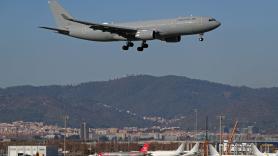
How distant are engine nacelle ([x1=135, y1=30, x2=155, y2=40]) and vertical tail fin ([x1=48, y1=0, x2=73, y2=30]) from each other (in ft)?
56.2

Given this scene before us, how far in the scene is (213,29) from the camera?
4476 inches

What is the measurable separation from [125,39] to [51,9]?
2422cm

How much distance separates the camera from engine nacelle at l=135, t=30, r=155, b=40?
11288cm

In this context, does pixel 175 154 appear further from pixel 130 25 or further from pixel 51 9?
pixel 130 25

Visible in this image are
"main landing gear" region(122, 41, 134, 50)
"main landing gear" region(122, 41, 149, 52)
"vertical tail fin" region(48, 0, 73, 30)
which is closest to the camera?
"main landing gear" region(122, 41, 149, 52)

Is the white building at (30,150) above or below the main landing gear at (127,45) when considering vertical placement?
below

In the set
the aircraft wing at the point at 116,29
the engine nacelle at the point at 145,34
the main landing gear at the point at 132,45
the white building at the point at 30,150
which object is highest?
the aircraft wing at the point at 116,29

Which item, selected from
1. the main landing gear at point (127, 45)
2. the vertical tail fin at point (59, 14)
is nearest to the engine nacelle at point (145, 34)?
the main landing gear at point (127, 45)

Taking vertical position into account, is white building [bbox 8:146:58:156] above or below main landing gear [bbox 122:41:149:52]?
below

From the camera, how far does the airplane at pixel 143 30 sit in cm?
11194

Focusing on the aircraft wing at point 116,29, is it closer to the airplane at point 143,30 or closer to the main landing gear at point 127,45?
the airplane at point 143,30

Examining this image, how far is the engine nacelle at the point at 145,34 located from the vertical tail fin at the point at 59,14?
56.2 ft

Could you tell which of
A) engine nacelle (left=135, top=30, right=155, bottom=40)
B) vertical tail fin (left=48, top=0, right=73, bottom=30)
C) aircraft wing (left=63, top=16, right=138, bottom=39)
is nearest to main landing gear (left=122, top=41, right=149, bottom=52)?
aircraft wing (left=63, top=16, right=138, bottom=39)

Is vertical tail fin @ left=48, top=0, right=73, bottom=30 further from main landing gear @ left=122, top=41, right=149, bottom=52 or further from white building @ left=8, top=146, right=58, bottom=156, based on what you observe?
white building @ left=8, top=146, right=58, bottom=156
